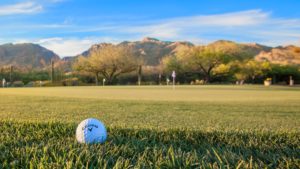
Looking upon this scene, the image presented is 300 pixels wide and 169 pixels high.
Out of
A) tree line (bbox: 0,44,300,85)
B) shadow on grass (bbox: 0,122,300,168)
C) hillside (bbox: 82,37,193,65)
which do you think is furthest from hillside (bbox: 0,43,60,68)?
shadow on grass (bbox: 0,122,300,168)

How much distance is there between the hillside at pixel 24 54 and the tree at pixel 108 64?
41119 millimetres

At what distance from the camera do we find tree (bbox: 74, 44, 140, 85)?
48031mm

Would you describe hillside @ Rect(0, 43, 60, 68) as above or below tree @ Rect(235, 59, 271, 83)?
above

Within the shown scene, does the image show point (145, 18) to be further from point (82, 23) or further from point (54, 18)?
point (54, 18)

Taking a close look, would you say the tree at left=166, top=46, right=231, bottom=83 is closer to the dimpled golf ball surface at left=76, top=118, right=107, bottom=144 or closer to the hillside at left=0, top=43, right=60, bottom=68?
the dimpled golf ball surface at left=76, top=118, right=107, bottom=144

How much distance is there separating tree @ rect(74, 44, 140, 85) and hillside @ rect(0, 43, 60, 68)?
41119 mm

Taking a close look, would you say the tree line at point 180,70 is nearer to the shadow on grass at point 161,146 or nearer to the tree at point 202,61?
the tree at point 202,61

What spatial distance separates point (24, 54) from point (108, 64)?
56.4m

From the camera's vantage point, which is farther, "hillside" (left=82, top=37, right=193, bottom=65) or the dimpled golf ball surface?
"hillside" (left=82, top=37, right=193, bottom=65)

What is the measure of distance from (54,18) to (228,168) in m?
25.8

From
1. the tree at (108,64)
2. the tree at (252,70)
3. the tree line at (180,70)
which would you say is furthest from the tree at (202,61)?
the tree at (108,64)

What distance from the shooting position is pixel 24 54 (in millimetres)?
97000

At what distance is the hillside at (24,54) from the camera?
90556 millimetres

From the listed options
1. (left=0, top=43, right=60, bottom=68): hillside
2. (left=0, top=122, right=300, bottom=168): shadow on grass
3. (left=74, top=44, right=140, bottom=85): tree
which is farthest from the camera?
(left=0, top=43, right=60, bottom=68): hillside
